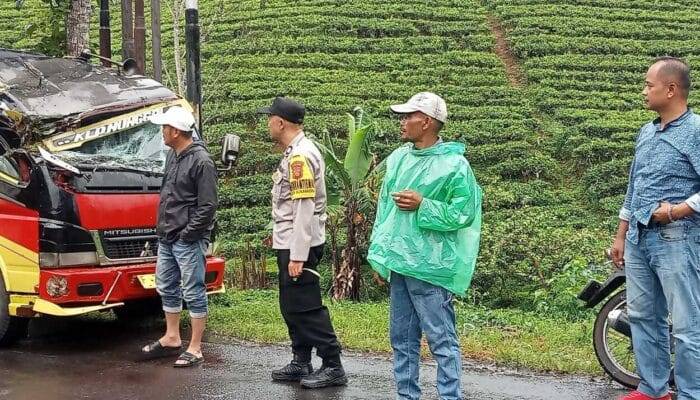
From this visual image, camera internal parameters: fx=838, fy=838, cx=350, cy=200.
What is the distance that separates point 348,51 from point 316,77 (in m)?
3.30

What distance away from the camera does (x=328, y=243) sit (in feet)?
36.8

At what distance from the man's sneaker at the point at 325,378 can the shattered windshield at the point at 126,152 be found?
101 inches

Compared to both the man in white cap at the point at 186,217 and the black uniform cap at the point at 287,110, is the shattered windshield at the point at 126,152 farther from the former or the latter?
the black uniform cap at the point at 287,110

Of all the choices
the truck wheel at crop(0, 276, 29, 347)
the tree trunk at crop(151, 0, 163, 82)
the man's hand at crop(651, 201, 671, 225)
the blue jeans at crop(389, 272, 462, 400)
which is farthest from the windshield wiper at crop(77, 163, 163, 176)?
the tree trunk at crop(151, 0, 163, 82)

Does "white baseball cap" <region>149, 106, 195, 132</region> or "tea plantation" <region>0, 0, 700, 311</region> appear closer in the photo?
"white baseball cap" <region>149, 106, 195, 132</region>

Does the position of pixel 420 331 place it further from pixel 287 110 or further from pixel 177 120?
pixel 177 120

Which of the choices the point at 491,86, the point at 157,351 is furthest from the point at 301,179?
the point at 491,86

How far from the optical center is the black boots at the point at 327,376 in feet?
18.5

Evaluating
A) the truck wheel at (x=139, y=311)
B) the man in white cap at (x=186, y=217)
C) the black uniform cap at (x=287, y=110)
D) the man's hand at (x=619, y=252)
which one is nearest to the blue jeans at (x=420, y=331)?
the man's hand at (x=619, y=252)

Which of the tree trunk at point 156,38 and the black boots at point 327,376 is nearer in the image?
the black boots at point 327,376

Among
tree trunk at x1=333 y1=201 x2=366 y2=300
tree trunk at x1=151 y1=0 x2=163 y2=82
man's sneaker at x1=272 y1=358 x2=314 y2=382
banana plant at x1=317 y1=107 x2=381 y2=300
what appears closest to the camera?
man's sneaker at x1=272 y1=358 x2=314 y2=382

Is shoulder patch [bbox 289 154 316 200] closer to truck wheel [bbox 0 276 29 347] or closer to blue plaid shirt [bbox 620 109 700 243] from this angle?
blue plaid shirt [bbox 620 109 700 243]

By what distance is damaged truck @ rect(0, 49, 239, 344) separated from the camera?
656 centimetres

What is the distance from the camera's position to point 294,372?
5848mm
